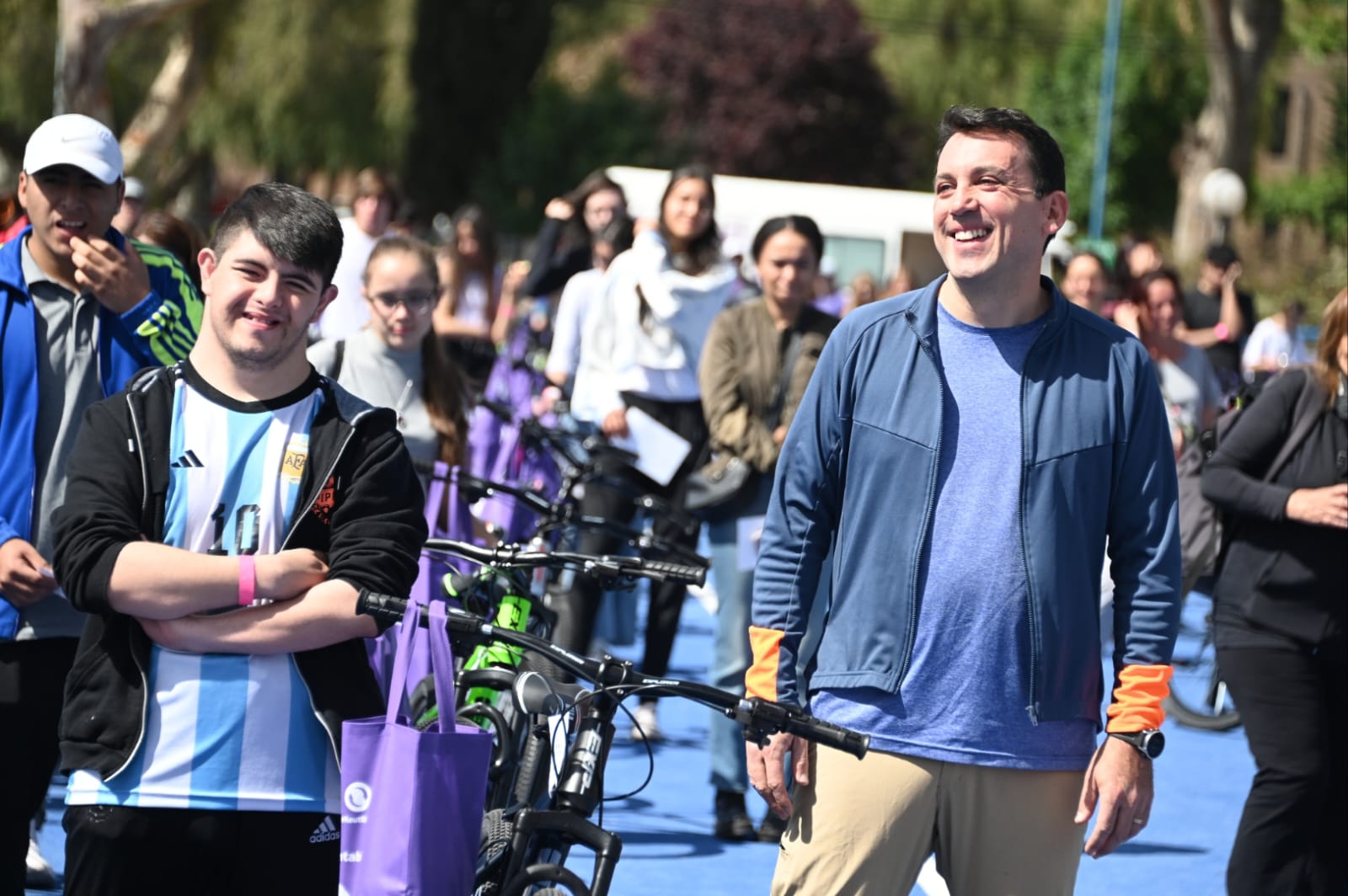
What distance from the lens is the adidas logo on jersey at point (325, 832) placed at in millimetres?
3547

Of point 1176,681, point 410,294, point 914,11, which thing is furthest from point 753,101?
point 410,294

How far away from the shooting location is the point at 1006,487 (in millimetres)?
3609

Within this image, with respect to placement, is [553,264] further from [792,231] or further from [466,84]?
[466,84]

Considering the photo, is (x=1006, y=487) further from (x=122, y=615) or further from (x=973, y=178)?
(x=122, y=615)

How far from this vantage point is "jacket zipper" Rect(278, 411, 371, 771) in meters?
3.54

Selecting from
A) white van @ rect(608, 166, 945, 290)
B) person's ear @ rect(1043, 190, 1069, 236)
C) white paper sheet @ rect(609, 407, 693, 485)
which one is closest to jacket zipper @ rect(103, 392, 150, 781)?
person's ear @ rect(1043, 190, 1069, 236)

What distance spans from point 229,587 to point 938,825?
4.47 ft

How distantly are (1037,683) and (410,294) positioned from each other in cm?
327

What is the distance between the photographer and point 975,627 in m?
3.61

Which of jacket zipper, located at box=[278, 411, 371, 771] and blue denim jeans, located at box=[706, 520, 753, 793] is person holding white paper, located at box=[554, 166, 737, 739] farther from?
jacket zipper, located at box=[278, 411, 371, 771]

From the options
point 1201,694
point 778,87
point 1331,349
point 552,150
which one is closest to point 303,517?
point 1331,349

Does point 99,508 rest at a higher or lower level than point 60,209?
lower

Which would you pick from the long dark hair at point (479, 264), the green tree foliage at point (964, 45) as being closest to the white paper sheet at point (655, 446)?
the long dark hair at point (479, 264)

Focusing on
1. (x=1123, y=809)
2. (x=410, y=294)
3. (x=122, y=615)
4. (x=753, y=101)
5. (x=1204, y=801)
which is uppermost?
(x=753, y=101)
